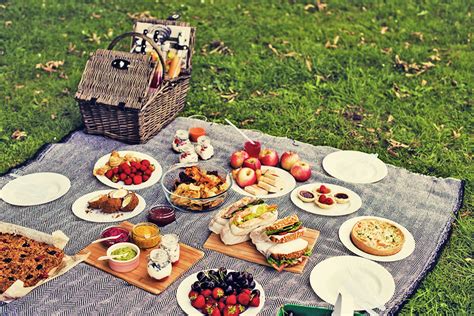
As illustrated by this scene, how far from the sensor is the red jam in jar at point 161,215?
5320mm

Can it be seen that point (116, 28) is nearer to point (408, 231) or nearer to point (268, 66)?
point (268, 66)

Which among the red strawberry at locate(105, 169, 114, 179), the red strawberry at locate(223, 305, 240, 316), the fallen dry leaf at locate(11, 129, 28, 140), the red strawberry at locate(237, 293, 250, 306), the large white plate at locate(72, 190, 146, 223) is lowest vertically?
the fallen dry leaf at locate(11, 129, 28, 140)

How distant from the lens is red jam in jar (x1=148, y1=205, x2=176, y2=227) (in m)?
5.32

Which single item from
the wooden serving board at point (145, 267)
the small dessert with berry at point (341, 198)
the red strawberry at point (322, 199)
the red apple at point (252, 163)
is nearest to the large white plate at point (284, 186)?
the red apple at point (252, 163)

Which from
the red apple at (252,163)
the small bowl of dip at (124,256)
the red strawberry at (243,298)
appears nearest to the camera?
the red strawberry at (243,298)

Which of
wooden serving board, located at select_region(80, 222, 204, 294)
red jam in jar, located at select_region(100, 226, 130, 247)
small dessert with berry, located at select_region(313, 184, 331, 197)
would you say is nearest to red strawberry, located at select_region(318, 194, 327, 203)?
small dessert with berry, located at select_region(313, 184, 331, 197)

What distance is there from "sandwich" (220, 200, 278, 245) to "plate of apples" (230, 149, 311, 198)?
2.46 feet

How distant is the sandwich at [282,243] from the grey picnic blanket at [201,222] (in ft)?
0.34

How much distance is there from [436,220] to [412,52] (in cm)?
443

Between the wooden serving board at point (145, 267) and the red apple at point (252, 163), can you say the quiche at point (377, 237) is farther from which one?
the wooden serving board at point (145, 267)

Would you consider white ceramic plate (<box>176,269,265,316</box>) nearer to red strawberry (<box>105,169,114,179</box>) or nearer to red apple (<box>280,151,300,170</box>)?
red strawberry (<box>105,169,114,179</box>)

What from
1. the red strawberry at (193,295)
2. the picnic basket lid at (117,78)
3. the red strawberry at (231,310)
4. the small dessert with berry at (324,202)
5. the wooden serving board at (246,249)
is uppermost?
the picnic basket lid at (117,78)

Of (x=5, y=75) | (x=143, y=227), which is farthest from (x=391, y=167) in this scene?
(x=5, y=75)

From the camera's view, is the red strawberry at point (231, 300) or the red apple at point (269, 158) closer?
the red strawberry at point (231, 300)
